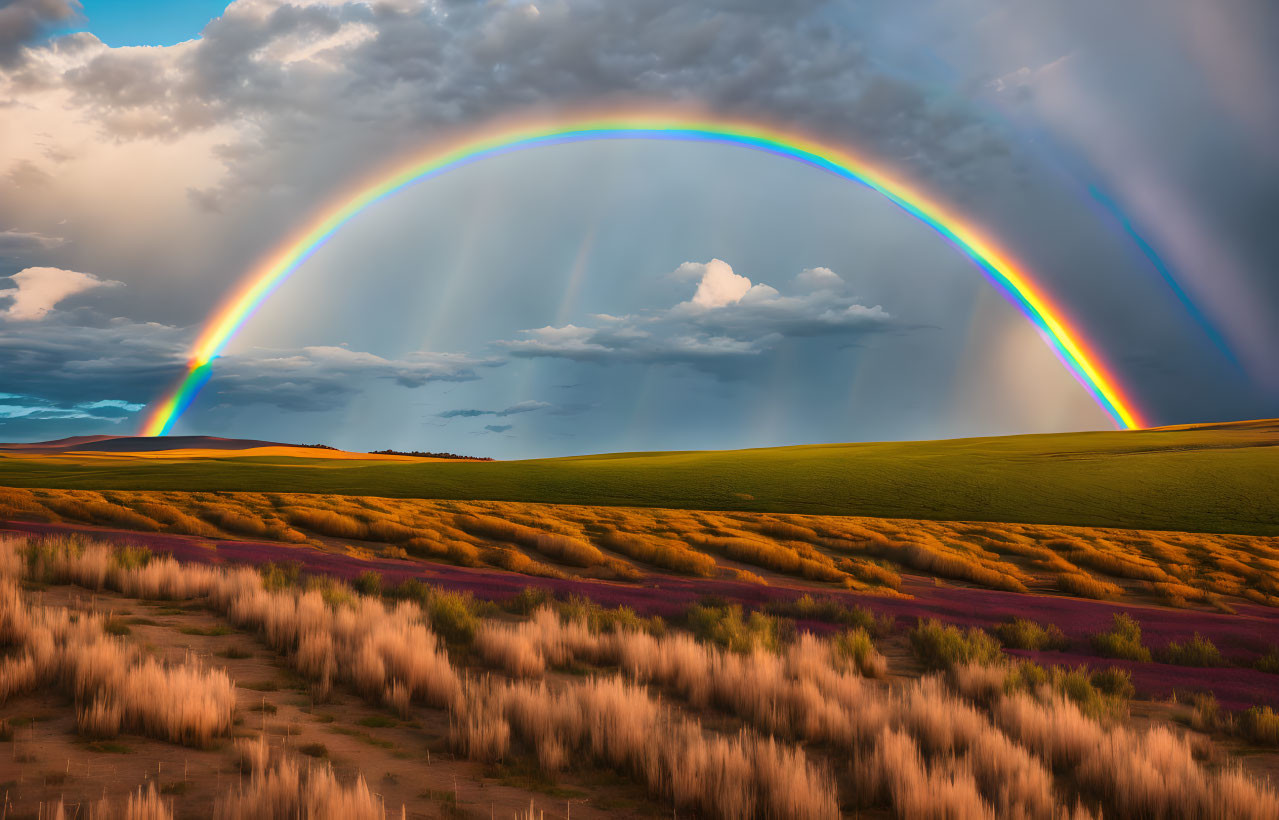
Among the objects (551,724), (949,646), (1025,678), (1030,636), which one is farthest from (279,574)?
(1030,636)

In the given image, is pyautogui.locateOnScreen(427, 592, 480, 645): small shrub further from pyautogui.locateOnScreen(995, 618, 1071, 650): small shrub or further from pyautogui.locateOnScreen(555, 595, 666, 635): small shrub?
pyautogui.locateOnScreen(995, 618, 1071, 650): small shrub

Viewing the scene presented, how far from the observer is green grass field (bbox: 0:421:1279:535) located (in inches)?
1921

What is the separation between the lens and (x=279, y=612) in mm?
9422

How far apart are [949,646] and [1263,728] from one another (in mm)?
3728

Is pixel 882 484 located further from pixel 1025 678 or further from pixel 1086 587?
pixel 1025 678

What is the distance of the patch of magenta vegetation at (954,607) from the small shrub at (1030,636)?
0.24 m

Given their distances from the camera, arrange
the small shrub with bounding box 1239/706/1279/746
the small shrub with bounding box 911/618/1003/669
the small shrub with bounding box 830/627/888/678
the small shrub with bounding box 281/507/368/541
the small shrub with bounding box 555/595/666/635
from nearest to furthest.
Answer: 1. the small shrub with bounding box 1239/706/1279/746
2. the small shrub with bounding box 830/627/888/678
3. the small shrub with bounding box 911/618/1003/669
4. the small shrub with bounding box 555/595/666/635
5. the small shrub with bounding box 281/507/368/541

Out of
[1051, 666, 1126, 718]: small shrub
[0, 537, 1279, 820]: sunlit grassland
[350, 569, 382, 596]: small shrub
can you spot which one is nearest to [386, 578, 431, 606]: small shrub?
[350, 569, 382, 596]: small shrub

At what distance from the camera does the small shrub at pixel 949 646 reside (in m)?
10.2

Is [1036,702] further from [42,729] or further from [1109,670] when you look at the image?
→ [42,729]

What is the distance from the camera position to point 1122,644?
12.0 m

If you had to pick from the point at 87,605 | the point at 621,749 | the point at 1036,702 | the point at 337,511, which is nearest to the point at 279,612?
the point at 87,605

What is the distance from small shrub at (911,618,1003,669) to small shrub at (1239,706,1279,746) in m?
2.74

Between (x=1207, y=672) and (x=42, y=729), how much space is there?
47.1 feet
